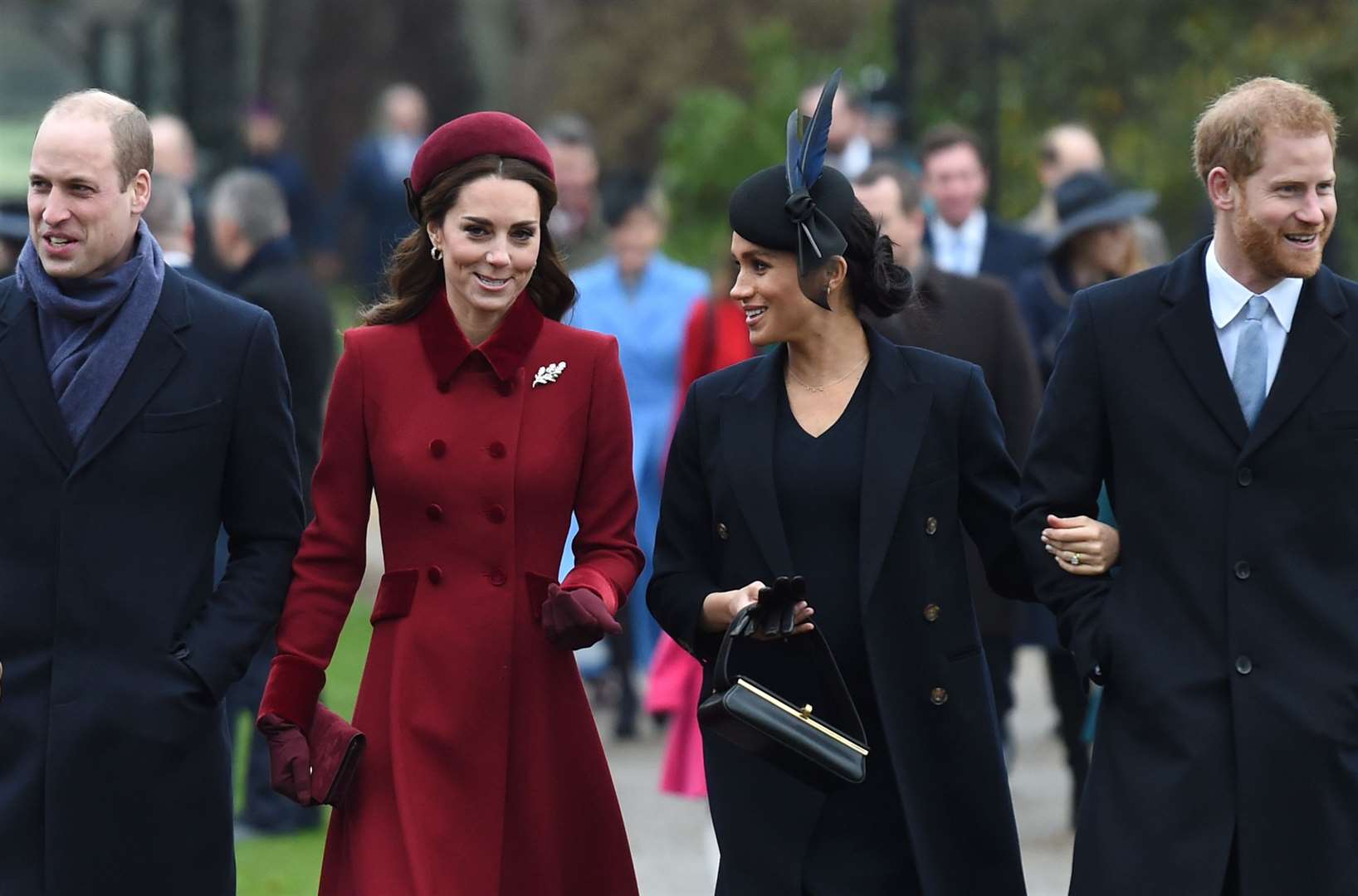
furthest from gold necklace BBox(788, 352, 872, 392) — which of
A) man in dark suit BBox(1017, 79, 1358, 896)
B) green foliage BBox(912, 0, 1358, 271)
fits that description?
green foliage BBox(912, 0, 1358, 271)

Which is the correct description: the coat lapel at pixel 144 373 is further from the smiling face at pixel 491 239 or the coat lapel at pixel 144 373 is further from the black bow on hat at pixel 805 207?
the black bow on hat at pixel 805 207

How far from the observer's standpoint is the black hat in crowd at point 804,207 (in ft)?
17.8

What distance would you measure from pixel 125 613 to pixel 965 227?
5.88m

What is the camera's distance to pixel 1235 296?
Result: 17.3 feet

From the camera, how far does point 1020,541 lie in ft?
17.7

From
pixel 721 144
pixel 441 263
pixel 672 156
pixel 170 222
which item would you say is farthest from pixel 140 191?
pixel 672 156

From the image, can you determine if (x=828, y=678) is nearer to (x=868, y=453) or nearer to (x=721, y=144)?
(x=868, y=453)

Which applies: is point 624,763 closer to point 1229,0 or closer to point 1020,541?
point 1020,541

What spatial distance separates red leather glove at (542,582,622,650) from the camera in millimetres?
5312

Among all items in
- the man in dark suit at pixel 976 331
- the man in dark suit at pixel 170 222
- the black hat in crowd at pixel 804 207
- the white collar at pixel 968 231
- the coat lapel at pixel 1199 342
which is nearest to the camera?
the coat lapel at pixel 1199 342

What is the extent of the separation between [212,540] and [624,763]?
521cm

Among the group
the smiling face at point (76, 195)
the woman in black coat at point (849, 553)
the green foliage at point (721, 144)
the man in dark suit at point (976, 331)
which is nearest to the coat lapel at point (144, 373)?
the smiling face at point (76, 195)

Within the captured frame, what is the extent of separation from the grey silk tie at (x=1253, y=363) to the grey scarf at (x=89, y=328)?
2238 mm

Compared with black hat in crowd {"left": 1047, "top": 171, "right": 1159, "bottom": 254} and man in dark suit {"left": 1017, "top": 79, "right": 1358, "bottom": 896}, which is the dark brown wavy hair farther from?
black hat in crowd {"left": 1047, "top": 171, "right": 1159, "bottom": 254}
